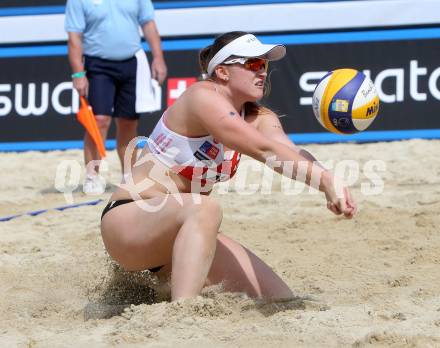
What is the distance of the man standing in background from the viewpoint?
7059mm

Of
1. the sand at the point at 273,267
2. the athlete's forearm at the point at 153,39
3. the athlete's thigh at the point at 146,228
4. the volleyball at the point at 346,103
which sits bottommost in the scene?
the sand at the point at 273,267

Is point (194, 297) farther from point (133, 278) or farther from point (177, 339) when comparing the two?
point (133, 278)

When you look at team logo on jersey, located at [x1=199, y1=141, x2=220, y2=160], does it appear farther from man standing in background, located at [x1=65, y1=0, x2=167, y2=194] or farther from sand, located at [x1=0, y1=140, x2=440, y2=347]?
man standing in background, located at [x1=65, y1=0, x2=167, y2=194]

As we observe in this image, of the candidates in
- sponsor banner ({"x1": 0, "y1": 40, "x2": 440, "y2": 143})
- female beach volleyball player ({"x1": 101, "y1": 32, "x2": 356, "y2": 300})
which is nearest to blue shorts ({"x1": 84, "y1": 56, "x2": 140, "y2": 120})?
sponsor banner ({"x1": 0, "y1": 40, "x2": 440, "y2": 143})

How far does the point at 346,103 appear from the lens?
4043 millimetres

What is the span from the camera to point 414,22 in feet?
27.3

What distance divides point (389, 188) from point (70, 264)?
107 inches

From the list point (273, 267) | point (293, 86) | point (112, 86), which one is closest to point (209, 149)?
point (273, 267)

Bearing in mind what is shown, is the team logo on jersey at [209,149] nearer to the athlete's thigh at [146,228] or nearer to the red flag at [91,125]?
the athlete's thigh at [146,228]

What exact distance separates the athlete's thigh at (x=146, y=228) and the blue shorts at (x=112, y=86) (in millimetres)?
3275

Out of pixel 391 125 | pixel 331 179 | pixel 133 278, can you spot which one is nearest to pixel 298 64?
pixel 391 125

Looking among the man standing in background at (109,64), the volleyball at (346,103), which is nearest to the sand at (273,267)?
the man standing in background at (109,64)

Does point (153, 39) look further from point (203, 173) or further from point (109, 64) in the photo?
point (203, 173)

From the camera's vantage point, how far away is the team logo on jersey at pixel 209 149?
12.5 ft
